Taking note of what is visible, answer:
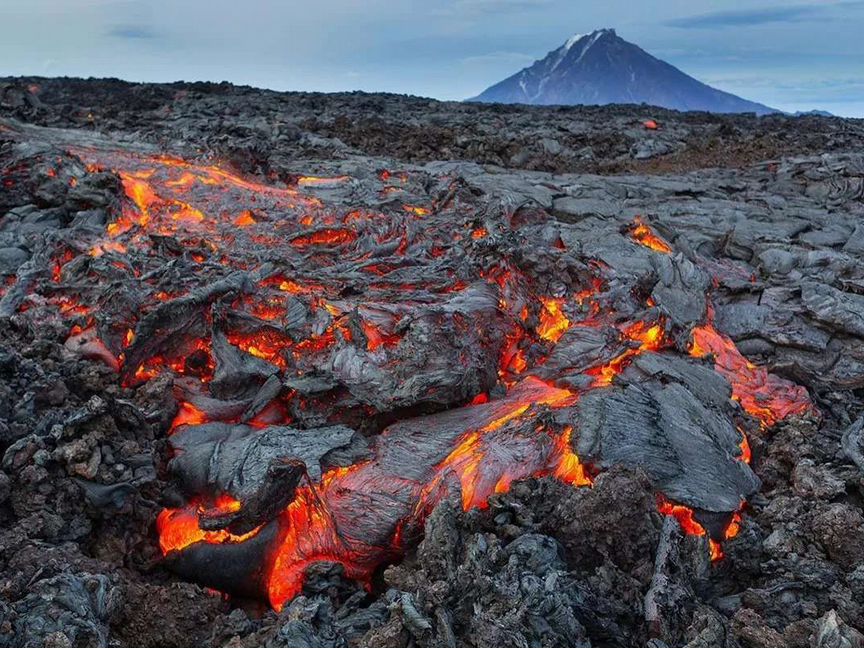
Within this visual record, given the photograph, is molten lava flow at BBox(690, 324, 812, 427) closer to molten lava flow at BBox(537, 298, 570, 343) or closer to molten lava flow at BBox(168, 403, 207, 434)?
molten lava flow at BBox(537, 298, 570, 343)

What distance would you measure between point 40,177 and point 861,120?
47.0 m

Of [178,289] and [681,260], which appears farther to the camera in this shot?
[681,260]

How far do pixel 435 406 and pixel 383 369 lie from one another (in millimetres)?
765

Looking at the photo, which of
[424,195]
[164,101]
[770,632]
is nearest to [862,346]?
[770,632]

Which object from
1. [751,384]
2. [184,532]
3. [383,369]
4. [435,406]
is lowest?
[184,532]

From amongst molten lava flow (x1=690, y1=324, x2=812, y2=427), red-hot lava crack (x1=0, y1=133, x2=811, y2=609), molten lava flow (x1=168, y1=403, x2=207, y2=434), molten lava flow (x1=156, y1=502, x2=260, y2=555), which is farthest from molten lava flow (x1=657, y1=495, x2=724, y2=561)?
molten lava flow (x1=168, y1=403, x2=207, y2=434)

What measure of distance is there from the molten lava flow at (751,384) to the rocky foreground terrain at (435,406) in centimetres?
5

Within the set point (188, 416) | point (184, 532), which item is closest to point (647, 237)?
point (188, 416)

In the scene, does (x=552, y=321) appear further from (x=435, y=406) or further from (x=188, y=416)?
(x=188, y=416)

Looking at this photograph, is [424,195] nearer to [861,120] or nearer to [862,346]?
[862,346]

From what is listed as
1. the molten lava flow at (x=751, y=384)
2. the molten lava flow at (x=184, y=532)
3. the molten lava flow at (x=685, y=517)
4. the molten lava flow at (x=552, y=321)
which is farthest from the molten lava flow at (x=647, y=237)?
the molten lava flow at (x=184, y=532)

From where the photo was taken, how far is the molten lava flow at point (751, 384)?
8666 mm

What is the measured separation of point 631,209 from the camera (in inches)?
650

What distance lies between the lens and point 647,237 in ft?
43.3
